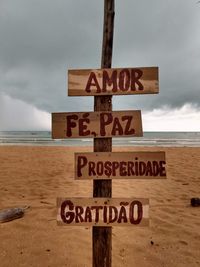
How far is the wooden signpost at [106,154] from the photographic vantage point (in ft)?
8.80

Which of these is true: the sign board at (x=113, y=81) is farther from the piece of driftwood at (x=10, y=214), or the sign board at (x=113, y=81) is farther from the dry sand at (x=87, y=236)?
the piece of driftwood at (x=10, y=214)

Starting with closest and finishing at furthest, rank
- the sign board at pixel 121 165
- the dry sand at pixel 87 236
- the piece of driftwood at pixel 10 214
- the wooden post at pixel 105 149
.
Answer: the sign board at pixel 121 165 → the wooden post at pixel 105 149 → the dry sand at pixel 87 236 → the piece of driftwood at pixel 10 214

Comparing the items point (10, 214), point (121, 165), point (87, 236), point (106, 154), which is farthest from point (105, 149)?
point (10, 214)

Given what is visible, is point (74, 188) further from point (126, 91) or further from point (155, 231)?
point (126, 91)

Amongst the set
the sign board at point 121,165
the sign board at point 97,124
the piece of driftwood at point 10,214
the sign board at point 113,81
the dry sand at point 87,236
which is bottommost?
the dry sand at point 87,236

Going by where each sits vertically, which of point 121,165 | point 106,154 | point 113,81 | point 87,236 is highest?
point 113,81

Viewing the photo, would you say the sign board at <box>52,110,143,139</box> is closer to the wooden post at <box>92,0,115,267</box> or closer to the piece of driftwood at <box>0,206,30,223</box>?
the wooden post at <box>92,0,115,267</box>

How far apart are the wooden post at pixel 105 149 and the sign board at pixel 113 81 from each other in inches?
5.1

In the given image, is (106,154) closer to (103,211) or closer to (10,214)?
(103,211)

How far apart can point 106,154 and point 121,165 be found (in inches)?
7.8

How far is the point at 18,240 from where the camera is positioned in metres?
4.07

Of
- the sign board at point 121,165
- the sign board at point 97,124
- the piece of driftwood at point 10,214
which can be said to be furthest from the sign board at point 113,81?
the piece of driftwood at point 10,214

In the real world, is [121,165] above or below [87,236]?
above

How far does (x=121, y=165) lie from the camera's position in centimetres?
268
